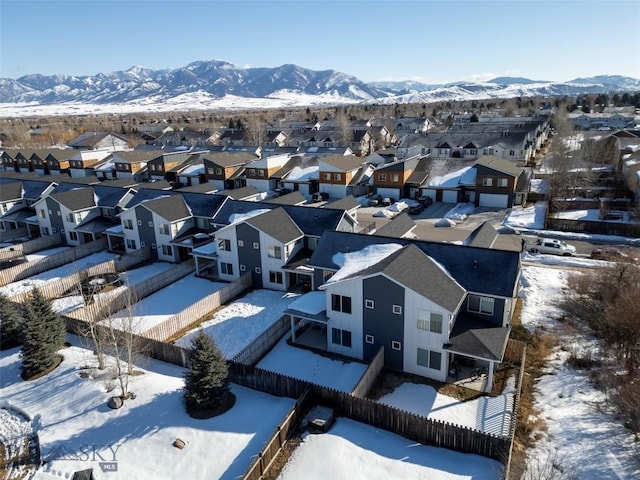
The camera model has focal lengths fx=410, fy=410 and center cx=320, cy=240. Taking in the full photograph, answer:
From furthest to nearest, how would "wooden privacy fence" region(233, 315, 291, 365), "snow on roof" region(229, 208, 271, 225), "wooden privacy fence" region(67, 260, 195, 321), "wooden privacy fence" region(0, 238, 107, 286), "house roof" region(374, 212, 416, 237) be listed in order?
"wooden privacy fence" region(0, 238, 107, 286)
"snow on roof" region(229, 208, 271, 225)
"house roof" region(374, 212, 416, 237)
"wooden privacy fence" region(67, 260, 195, 321)
"wooden privacy fence" region(233, 315, 291, 365)

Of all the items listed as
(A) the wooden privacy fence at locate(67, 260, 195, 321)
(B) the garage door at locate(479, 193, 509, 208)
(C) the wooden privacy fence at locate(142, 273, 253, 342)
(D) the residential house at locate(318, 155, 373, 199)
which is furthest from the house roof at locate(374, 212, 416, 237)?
(D) the residential house at locate(318, 155, 373, 199)

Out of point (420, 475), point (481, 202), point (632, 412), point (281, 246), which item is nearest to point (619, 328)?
point (632, 412)

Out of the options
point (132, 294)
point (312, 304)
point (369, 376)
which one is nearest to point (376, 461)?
point (369, 376)

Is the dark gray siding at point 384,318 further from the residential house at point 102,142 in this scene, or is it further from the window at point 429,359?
the residential house at point 102,142

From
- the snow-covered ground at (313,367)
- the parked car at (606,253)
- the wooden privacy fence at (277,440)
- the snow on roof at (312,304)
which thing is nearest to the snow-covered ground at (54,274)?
the snow-covered ground at (313,367)

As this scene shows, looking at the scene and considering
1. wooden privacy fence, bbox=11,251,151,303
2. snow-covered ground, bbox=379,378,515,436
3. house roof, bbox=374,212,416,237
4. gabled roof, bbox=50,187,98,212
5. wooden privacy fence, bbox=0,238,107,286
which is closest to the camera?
snow-covered ground, bbox=379,378,515,436

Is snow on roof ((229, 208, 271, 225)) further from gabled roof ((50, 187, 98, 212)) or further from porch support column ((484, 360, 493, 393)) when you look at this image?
porch support column ((484, 360, 493, 393))

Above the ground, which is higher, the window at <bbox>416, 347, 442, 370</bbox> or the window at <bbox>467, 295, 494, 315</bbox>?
the window at <bbox>467, 295, 494, 315</bbox>
